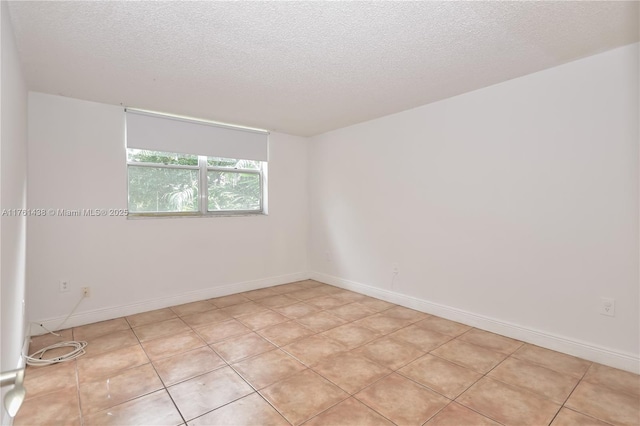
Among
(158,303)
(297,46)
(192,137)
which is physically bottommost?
(158,303)

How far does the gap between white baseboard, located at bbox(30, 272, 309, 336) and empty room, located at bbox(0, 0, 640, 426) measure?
0.07ft

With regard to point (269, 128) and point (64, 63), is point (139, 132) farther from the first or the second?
point (269, 128)

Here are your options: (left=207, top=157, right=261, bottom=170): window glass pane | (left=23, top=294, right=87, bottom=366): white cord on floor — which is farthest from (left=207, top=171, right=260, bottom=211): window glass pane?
(left=23, top=294, right=87, bottom=366): white cord on floor

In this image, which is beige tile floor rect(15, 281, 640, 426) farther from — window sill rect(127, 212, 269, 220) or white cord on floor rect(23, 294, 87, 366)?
window sill rect(127, 212, 269, 220)

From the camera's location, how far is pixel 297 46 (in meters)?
2.17

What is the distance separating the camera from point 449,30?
2.01 m

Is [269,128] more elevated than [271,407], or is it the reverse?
[269,128]

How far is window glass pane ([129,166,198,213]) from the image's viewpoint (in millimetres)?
3596

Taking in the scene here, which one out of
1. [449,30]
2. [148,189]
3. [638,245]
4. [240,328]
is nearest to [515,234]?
[638,245]

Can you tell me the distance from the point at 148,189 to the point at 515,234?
3870 millimetres

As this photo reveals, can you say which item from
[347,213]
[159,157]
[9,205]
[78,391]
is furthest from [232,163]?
[78,391]

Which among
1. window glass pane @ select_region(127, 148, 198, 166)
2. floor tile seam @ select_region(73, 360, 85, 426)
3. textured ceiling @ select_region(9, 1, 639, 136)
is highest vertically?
textured ceiling @ select_region(9, 1, 639, 136)

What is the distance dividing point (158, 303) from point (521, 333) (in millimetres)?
3754

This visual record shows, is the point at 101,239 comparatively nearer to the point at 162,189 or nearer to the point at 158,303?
the point at 162,189
